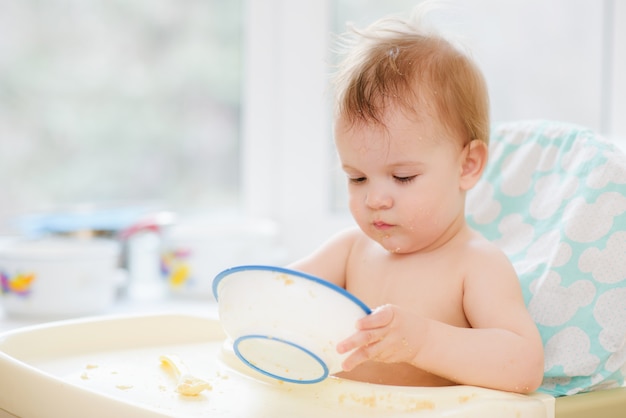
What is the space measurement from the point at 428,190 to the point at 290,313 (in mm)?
232

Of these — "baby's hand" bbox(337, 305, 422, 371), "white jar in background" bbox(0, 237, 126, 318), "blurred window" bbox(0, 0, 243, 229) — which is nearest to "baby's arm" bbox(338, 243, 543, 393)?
"baby's hand" bbox(337, 305, 422, 371)

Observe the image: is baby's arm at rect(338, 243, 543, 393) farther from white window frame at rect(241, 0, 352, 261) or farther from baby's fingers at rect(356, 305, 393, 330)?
white window frame at rect(241, 0, 352, 261)

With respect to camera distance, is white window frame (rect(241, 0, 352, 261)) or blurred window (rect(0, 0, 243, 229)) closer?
blurred window (rect(0, 0, 243, 229))

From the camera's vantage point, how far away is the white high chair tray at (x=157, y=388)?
0.63m

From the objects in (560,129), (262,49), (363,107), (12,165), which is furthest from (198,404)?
(262,49)

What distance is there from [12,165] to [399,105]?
1.00m

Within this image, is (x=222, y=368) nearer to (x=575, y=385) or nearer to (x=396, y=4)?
(x=575, y=385)

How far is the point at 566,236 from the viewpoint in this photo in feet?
2.68

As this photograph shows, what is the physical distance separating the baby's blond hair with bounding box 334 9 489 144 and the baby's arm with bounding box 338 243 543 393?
0.57ft

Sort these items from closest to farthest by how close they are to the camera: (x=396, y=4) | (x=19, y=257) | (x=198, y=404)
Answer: (x=198, y=404), (x=19, y=257), (x=396, y=4)

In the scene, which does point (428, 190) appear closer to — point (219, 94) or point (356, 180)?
point (356, 180)

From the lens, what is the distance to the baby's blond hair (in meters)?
0.76

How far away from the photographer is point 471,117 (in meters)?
0.79

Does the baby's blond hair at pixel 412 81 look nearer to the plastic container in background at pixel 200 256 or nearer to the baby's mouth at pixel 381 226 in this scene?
the baby's mouth at pixel 381 226
